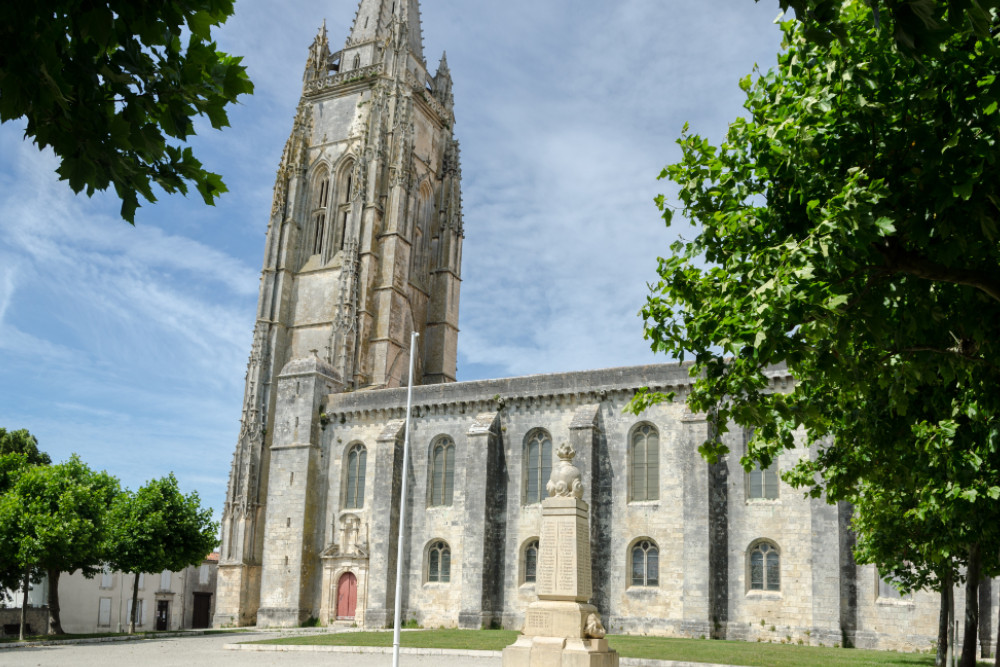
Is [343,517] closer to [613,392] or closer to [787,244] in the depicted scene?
[613,392]

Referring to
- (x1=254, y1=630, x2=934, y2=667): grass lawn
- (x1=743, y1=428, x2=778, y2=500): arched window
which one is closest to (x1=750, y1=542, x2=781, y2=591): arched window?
(x1=743, y1=428, x2=778, y2=500): arched window

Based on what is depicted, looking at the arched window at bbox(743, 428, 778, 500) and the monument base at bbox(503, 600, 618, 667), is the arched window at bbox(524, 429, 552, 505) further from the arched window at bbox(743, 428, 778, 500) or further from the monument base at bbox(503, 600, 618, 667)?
the monument base at bbox(503, 600, 618, 667)

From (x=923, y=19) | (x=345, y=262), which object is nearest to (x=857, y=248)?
(x=923, y=19)

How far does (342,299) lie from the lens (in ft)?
148

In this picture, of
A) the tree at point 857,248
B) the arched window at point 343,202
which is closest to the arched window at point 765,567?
the tree at point 857,248

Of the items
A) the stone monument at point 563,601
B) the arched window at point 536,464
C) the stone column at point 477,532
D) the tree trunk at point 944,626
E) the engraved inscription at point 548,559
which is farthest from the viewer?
the arched window at point 536,464

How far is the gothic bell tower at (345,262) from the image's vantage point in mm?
41031

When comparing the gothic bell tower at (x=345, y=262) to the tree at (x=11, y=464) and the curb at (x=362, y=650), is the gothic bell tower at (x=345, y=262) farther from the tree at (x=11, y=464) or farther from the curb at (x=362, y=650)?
the curb at (x=362, y=650)

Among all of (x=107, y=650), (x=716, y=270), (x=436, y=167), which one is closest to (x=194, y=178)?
(x=716, y=270)

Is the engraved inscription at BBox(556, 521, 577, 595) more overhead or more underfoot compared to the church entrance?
more overhead

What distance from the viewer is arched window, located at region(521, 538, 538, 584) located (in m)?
34.6

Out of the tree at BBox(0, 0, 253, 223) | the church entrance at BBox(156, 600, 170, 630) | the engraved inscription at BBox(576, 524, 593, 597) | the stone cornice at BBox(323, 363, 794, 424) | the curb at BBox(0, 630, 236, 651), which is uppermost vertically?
the stone cornice at BBox(323, 363, 794, 424)

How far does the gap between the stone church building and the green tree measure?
41.5 ft

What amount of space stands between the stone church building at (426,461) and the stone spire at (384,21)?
22 centimetres
